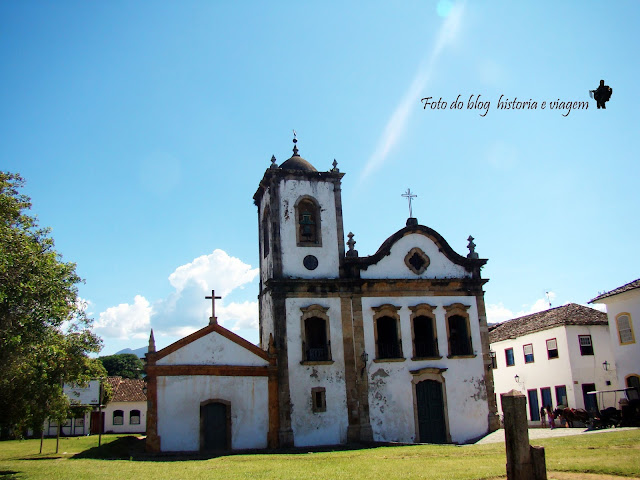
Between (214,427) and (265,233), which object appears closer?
(214,427)

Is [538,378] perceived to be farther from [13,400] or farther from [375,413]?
[13,400]

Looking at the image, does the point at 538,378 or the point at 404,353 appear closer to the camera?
the point at 404,353

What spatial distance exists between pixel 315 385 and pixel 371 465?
29.8 feet

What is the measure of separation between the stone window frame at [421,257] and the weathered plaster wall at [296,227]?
10.7 feet

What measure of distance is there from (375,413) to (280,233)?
857 cm

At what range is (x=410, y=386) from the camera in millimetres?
24938

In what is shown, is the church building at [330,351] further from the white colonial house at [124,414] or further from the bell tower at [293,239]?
the white colonial house at [124,414]

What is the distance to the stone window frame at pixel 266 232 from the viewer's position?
27087 mm

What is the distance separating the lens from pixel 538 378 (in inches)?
1318

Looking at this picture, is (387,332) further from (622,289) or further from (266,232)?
(622,289)

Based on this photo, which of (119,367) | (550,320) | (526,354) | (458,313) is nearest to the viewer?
(458,313)

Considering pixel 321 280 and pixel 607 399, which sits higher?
pixel 321 280

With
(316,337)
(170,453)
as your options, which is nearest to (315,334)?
(316,337)

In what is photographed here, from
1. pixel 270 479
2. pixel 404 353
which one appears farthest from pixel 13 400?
pixel 404 353
